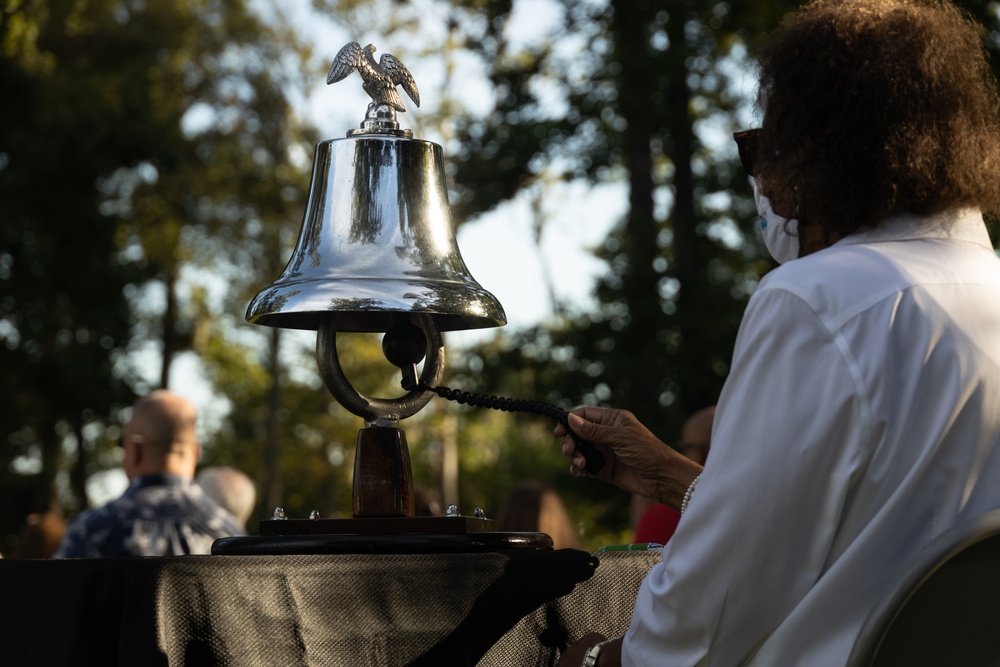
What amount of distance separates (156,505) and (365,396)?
2770 millimetres

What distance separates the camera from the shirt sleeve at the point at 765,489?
1.61 m

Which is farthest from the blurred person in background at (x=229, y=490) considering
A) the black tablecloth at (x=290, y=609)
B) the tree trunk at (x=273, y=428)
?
the tree trunk at (x=273, y=428)

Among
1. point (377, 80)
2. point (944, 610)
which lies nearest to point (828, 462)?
point (944, 610)

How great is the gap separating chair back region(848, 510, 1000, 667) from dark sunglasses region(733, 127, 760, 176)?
80 cm

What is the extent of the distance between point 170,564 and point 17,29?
9.81 meters

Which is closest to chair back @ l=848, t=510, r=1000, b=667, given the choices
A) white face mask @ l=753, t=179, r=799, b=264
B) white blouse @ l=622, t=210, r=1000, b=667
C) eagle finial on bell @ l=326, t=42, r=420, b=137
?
white blouse @ l=622, t=210, r=1000, b=667

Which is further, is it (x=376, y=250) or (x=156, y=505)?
(x=156, y=505)

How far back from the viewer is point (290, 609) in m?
1.82

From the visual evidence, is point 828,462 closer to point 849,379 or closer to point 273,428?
point 849,379

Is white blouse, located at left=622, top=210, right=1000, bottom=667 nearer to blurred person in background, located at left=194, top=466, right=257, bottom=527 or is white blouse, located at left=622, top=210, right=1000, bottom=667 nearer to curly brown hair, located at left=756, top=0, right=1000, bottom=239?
curly brown hair, located at left=756, top=0, right=1000, bottom=239

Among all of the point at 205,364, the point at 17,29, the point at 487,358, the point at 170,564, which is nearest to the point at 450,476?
the point at 205,364

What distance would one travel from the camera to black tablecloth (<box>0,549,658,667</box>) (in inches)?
67.7

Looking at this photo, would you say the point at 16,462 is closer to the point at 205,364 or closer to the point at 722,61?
the point at 722,61

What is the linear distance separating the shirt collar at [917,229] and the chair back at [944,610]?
0.53 metres
